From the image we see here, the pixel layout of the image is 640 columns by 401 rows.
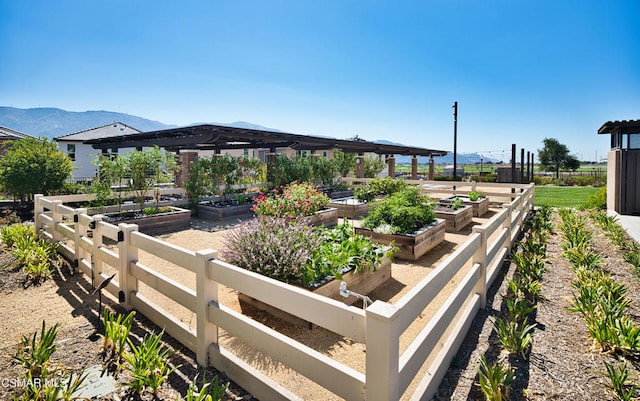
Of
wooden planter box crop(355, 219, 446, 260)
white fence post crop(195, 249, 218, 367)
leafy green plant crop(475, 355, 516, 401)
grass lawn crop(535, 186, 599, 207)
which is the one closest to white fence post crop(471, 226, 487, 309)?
leafy green plant crop(475, 355, 516, 401)

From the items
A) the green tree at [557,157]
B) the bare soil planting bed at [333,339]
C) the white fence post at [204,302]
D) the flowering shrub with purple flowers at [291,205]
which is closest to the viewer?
the bare soil planting bed at [333,339]

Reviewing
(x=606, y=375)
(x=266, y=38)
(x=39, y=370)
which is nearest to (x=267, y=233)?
(x=39, y=370)

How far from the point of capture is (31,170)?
1115 centimetres

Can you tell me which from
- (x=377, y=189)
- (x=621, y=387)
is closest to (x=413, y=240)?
(x=621, y=387)

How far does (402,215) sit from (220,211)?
600 cm

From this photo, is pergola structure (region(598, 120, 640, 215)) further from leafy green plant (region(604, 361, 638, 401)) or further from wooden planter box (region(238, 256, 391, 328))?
leafy green plant (region(604, 361, 638, 401))

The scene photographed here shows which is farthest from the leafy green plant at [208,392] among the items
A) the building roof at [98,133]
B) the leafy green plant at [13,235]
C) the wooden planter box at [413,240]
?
the building roof at [98,133]

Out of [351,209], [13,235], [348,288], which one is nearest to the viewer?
[348,288]

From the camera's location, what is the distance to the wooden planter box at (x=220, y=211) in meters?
10.8

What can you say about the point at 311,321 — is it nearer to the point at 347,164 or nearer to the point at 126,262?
the point at 126,262

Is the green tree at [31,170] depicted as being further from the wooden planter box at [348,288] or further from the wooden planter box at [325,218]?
the wooden planter box at [348,288]

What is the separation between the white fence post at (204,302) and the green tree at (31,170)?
1185 cm

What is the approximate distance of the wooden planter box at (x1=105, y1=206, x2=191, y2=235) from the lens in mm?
8680

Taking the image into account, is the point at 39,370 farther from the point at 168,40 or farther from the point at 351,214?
the point at 168,40
